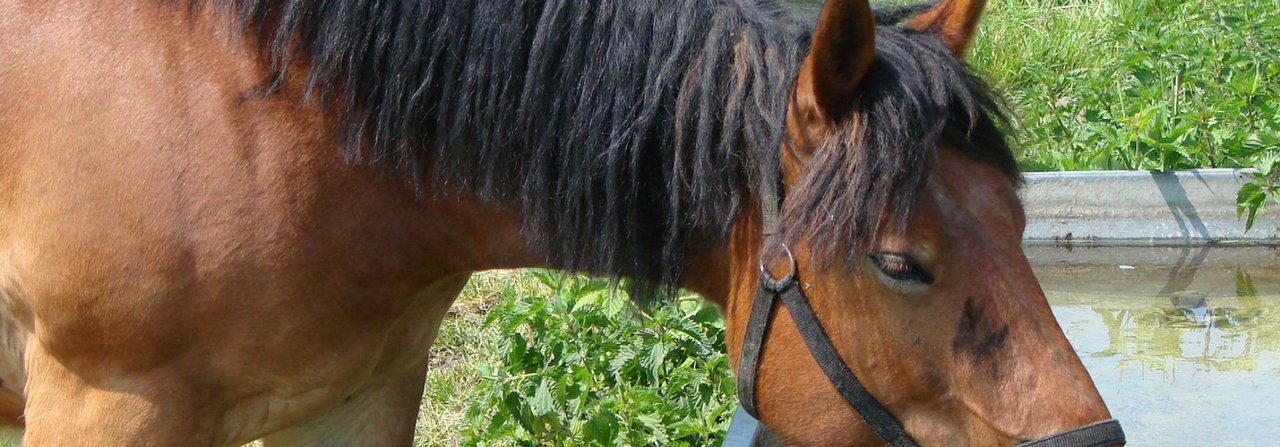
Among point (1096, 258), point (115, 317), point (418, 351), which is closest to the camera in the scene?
point (115, 317)

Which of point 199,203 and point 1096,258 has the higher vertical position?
point 199,203

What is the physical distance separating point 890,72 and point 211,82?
1040 millimetres

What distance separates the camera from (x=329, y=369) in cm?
222

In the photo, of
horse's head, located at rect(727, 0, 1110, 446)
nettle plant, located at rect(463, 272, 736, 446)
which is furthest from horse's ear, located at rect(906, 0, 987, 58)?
nettle plant, located at rect(463, 272, 736, 446)

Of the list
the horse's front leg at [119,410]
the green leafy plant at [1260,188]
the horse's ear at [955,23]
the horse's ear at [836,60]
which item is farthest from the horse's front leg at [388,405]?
the green leafy plant at [1260,188]

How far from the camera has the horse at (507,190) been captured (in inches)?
74.6

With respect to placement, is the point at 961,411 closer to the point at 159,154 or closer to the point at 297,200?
the point at 297,200

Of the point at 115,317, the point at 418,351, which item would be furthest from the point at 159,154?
the point at 418,351

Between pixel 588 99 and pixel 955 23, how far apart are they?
2.00 feet

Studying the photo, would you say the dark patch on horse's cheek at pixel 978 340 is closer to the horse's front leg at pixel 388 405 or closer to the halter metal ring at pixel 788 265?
the halter metal ring at pixel 788 265

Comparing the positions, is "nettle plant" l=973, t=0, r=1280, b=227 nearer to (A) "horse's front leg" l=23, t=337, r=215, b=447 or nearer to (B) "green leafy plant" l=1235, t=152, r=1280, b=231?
(B) "green leafy plant" l=1235, t=152, r=1280, b=231

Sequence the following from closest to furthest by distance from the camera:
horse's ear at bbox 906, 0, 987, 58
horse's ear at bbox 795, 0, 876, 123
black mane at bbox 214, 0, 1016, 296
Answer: horse's ear at bbox 795, 0, 876, 123, black mane at bbox 214, 0, 1016, 296, horse's ear at bbox 906, 0, 987, 58

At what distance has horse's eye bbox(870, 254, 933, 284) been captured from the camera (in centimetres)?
190

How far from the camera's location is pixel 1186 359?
3.95m
